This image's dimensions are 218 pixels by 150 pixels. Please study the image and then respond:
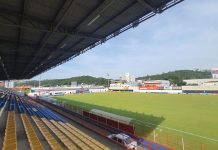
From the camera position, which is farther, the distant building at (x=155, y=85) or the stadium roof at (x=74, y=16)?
the distant building at (x=155, y=85)

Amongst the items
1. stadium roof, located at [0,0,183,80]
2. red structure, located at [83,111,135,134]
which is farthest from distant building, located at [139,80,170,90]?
stadium roof, located at [0,0,183,80]

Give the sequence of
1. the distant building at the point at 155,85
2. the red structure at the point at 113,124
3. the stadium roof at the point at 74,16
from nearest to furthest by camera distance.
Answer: the stadium roof at the point at 74,16
the red structure at the point at 113,124
the distant building at the point at 155,85

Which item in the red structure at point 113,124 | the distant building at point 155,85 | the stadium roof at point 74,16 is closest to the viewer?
the stadium roof at point 74,16

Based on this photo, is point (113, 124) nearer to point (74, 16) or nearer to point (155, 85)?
point (74, 16)

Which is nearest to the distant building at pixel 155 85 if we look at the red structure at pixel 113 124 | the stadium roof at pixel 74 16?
the red structure at pixel 113 124

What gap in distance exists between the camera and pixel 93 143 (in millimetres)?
15492

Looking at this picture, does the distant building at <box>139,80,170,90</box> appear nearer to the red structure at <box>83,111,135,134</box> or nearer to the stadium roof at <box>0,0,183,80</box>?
the red structure at <box>83,111,135,134</box>

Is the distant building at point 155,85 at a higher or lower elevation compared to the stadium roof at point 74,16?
lower

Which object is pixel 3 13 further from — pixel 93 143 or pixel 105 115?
pixel 105 115

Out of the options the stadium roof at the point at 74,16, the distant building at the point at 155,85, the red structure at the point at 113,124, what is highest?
the stadium roof at the point at 74,16

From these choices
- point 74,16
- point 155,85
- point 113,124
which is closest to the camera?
point 74,16

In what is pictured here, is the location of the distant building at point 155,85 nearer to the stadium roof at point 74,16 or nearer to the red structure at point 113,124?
the red structure at point 113,124

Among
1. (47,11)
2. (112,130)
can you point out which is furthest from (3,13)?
(112,130)

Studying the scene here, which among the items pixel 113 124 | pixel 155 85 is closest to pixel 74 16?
pixel 113 124
